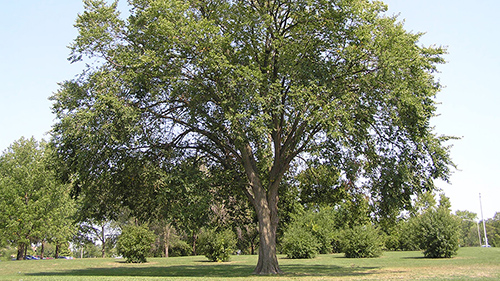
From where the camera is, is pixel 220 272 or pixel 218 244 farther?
pixel 218 244

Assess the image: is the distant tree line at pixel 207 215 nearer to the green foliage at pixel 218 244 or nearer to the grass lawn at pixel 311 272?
the green foliage at pixel 218 244

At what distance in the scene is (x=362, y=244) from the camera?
113 feet

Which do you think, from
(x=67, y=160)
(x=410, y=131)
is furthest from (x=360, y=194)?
(x=67, y=160)

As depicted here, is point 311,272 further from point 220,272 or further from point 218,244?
point 218,244

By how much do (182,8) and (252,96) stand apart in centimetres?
444

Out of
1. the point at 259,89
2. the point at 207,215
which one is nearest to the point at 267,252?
the point at 207,215

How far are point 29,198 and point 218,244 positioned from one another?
21.9 m

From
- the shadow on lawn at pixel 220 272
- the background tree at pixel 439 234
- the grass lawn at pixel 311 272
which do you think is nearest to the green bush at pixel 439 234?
the background tree at pixel 439 234

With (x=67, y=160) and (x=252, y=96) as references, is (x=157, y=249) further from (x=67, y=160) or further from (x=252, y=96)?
(x=252, y=96)

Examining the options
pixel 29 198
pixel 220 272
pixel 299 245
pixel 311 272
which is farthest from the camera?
pixel 29 198

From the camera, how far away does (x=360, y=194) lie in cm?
2075

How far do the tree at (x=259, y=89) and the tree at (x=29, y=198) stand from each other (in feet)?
82.8

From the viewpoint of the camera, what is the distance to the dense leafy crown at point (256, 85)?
1563cm

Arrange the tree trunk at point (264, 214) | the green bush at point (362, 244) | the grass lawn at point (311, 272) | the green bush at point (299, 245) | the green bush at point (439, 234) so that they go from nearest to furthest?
1. the grass lawn at point (311, 272)
2. the tree trunk at point (264, 214)
3. the green bush at point (439, 234)
4. the green bush at point (362, 244)
5. the green bush at point (299, 245)
